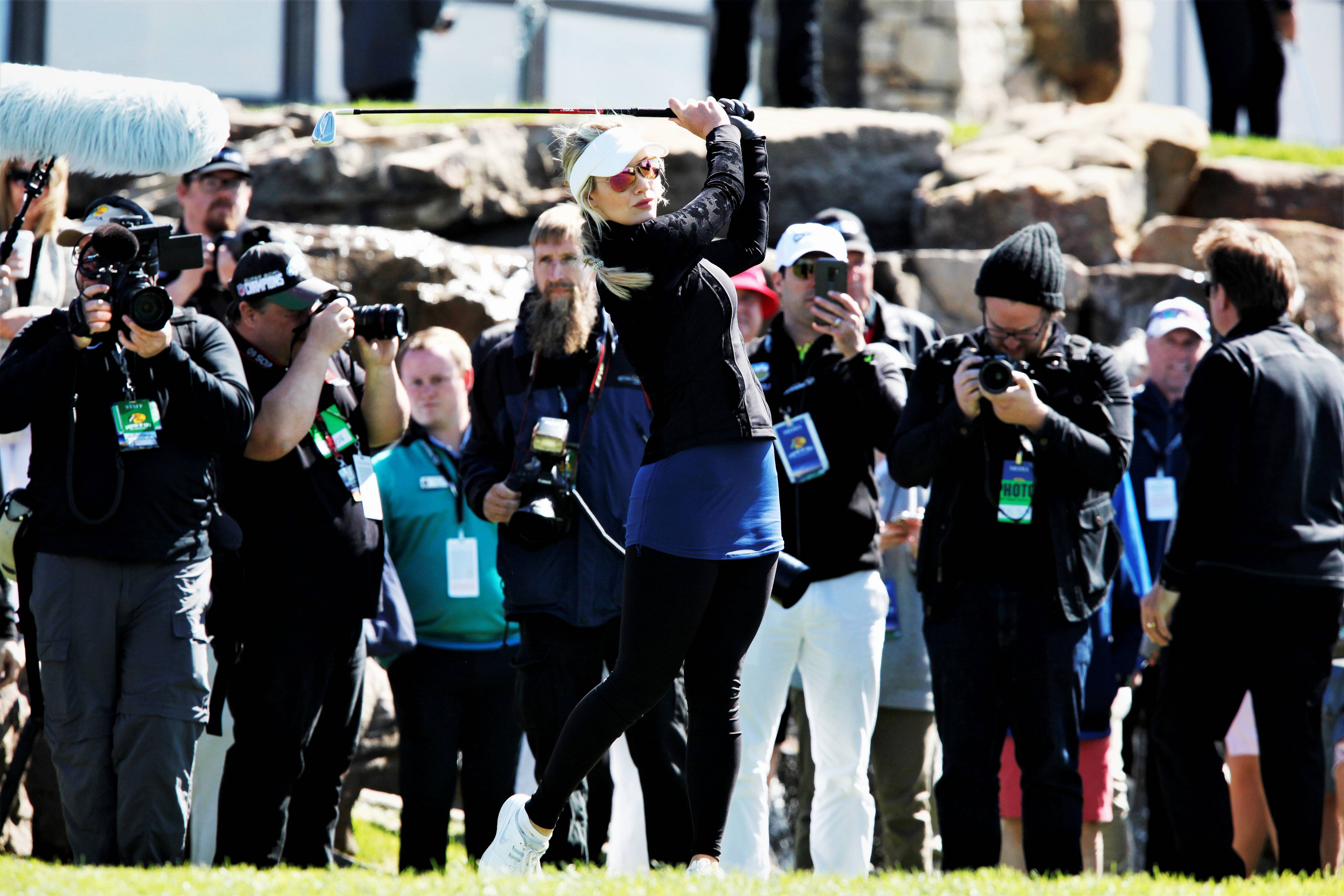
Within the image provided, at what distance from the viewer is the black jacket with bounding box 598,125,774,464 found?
3.50m

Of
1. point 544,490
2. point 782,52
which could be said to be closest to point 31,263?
point 544,490

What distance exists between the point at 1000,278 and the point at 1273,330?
953mm

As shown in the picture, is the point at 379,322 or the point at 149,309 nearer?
the point at 149,309

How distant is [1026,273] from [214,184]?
10.9ft

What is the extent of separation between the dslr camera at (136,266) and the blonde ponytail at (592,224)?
1.30 metres

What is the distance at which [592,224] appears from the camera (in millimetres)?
3609

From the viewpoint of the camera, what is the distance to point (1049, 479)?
177 inches

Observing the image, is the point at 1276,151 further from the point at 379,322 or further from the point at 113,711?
the point at 113,711

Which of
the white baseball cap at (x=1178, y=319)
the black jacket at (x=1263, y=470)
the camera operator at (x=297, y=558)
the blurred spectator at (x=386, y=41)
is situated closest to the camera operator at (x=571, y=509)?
the camera operator at (x=297, y=558)

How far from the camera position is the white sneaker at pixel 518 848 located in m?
3.70

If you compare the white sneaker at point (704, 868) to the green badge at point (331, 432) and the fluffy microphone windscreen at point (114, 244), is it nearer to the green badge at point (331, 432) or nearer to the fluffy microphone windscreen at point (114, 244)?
the green badge at point (331, 432)

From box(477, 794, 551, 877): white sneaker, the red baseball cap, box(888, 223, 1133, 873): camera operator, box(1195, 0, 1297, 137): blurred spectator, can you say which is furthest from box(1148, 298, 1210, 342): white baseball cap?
box(1195, 0, 1297, 137): blurred spectator

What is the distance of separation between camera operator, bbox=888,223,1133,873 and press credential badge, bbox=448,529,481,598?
1603mm

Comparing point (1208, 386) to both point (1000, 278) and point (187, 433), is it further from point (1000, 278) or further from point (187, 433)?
point (187, 433)
